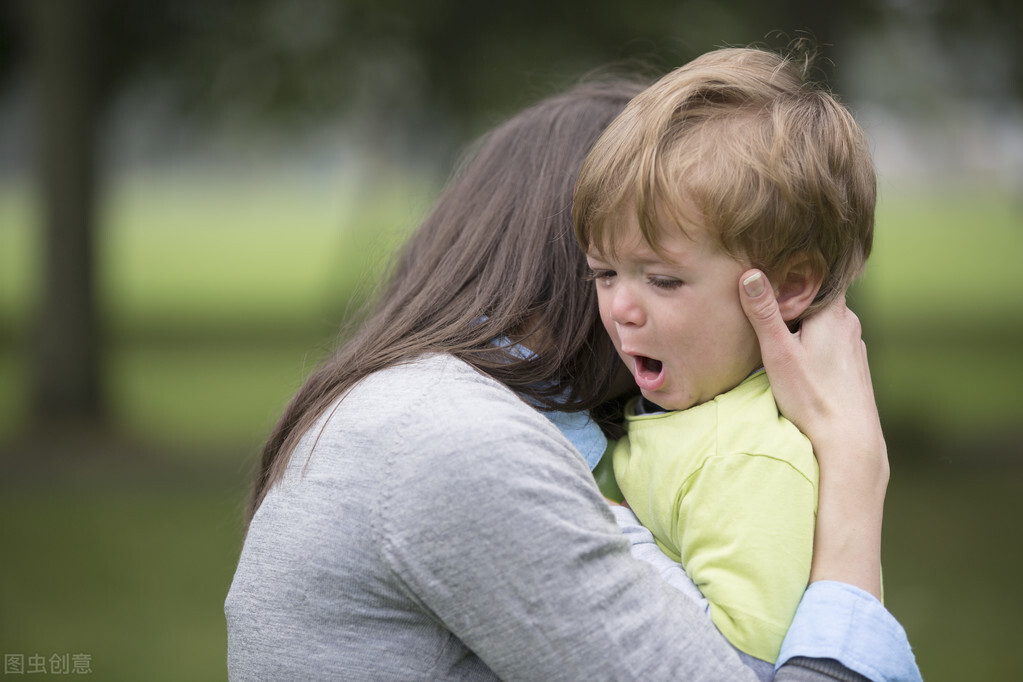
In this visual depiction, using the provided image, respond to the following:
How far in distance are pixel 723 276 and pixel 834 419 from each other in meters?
0.31

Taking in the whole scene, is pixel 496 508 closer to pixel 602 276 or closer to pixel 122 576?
pixel 602 276

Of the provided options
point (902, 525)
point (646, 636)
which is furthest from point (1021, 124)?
point (646, 636)

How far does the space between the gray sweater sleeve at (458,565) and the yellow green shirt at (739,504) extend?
0.09 metres

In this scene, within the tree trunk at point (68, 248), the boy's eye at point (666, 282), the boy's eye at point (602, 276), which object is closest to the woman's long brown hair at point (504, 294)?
the boy's eye at point (602, 276)

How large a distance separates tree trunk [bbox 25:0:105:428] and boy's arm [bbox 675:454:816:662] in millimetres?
9484

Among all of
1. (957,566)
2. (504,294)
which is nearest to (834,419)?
(504,294)

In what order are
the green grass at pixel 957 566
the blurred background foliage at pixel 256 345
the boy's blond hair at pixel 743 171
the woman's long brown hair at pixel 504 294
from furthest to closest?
the blurred background foliage at pixel 256 345, the green grass at pixel 957 566, the woman's long brown hair at pixel 504 294, the boy's blond hair at pixel 743 171

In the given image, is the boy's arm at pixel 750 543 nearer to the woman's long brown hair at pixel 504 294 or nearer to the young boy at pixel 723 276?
the young boy at pixel 723 276

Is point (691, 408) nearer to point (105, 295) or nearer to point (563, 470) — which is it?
point (563, 470)

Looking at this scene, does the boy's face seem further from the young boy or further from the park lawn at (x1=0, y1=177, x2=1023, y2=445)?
the park lawn at (x1=0, y1=177, x2=1023, y2=445)

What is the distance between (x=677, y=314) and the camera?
1749mm

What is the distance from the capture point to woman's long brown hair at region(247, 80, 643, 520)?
180cm

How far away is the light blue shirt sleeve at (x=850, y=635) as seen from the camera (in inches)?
59.3

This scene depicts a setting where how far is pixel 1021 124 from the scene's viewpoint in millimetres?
10422
